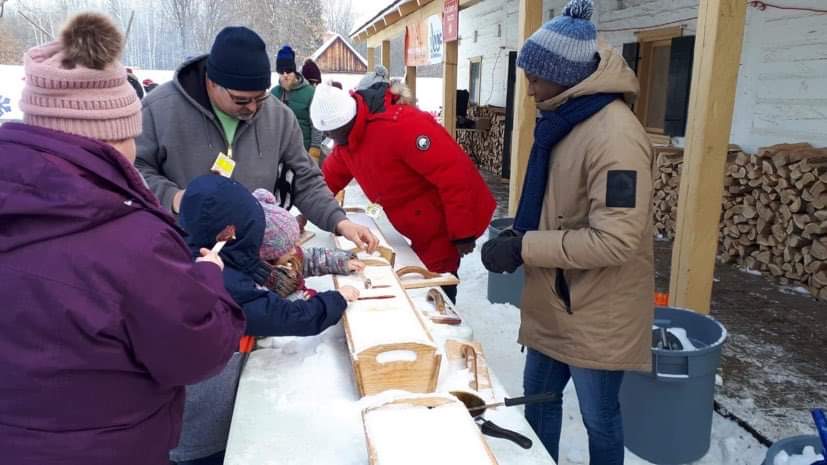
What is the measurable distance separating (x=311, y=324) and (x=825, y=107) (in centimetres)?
491

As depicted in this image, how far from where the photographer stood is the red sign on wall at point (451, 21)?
22.3 ft

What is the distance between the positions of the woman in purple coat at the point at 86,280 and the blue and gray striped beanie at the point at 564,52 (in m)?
1.18

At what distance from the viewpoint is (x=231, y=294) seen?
5.64 feet

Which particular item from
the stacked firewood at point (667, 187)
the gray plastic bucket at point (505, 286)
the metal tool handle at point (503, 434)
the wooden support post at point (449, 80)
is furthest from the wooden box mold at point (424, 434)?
the wooden support post at point (449, 80)

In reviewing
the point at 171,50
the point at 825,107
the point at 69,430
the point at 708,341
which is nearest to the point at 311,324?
the point at 69,430

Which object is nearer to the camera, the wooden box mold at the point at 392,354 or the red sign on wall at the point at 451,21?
the wooden box mold at the point at 392,354

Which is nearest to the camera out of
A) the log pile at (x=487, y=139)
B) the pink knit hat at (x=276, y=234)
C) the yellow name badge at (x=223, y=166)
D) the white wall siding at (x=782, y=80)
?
the pink knit hat at (x=276, y=234)

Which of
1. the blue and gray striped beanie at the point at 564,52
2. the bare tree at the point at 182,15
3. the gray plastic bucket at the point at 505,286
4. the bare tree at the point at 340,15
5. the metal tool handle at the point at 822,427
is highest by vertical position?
the bare tree at the point at 340,15

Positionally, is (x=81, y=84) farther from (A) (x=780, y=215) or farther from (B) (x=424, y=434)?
(A) (x=780, y=215)

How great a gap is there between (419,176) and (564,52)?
4.13ft

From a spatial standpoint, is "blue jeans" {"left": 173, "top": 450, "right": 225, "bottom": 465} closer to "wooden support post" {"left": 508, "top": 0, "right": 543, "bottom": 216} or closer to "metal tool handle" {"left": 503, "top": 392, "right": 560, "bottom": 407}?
"metal tool handle" {"left": 503, "top": 392, "right": 560, "bottom": 407}

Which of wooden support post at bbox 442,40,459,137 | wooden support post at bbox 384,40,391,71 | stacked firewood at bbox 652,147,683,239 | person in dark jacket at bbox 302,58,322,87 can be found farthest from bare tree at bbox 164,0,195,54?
stacked firewood at bbox 652,147,683,239

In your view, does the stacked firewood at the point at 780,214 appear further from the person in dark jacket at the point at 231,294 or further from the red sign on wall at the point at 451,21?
the person in dark jacket at the point at 231,294

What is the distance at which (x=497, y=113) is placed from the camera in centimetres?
1133
